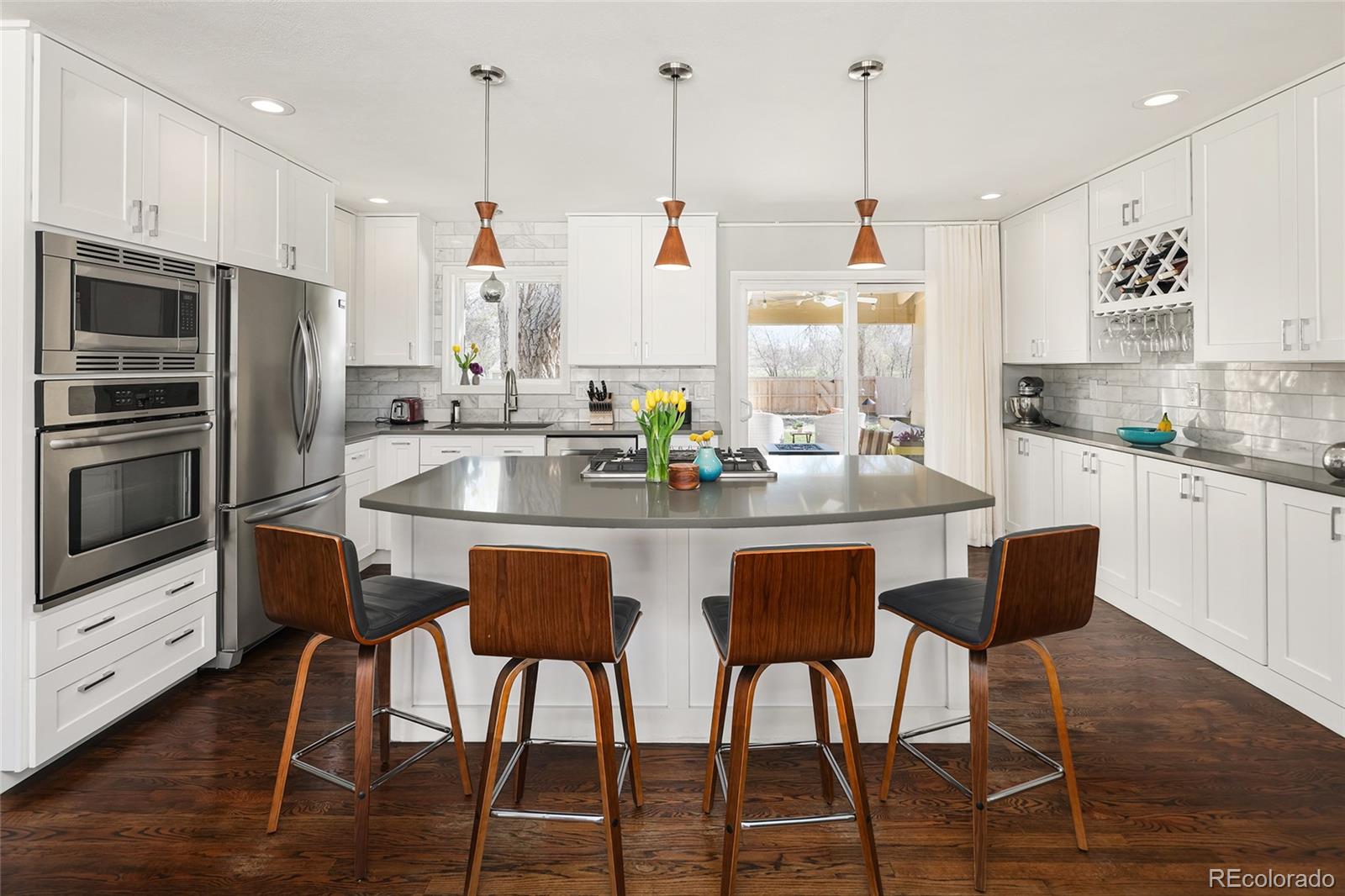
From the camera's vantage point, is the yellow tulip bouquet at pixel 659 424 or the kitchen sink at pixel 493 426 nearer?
the yellow tulip bouquet at pixel 659 424

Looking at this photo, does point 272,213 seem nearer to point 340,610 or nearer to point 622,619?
point 340,610

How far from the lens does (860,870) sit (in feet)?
6.52

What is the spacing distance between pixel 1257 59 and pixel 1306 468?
1704 mm

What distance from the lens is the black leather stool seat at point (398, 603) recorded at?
6.65 feet

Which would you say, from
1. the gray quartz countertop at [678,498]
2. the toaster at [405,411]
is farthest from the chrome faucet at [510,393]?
the gray quartz countertop at [678,498]

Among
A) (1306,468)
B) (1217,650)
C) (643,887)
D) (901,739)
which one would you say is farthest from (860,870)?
(1306,468)

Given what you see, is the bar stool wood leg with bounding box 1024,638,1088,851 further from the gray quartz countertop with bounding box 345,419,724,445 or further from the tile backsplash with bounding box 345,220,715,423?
the tile backsplash with bounding box 345,220,715,423

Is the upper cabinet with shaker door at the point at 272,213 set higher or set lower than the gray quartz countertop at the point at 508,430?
higher

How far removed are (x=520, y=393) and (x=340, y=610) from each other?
3.86m

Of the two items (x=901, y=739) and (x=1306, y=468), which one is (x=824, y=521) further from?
(x=1306, y=468)

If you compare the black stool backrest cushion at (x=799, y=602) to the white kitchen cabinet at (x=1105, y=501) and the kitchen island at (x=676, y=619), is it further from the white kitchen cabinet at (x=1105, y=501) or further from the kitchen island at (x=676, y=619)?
the white kitchen cabinet at (x=1105, y=501)

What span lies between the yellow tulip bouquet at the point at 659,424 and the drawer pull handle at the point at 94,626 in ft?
6.48

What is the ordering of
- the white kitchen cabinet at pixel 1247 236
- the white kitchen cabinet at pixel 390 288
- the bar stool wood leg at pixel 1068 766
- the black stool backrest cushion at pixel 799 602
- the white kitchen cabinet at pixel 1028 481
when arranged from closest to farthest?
1. the black stool backrest cushion at pixel 799 602
2. the bar stool wood leg at pixel 1068 766
3. the white kitchen cabinet at pixel 1247 236
4. the white kitchen cabinet at pixel 1028 481
5. the white kitchen cabinet at pixel 390 288

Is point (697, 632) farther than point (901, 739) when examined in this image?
Yes
